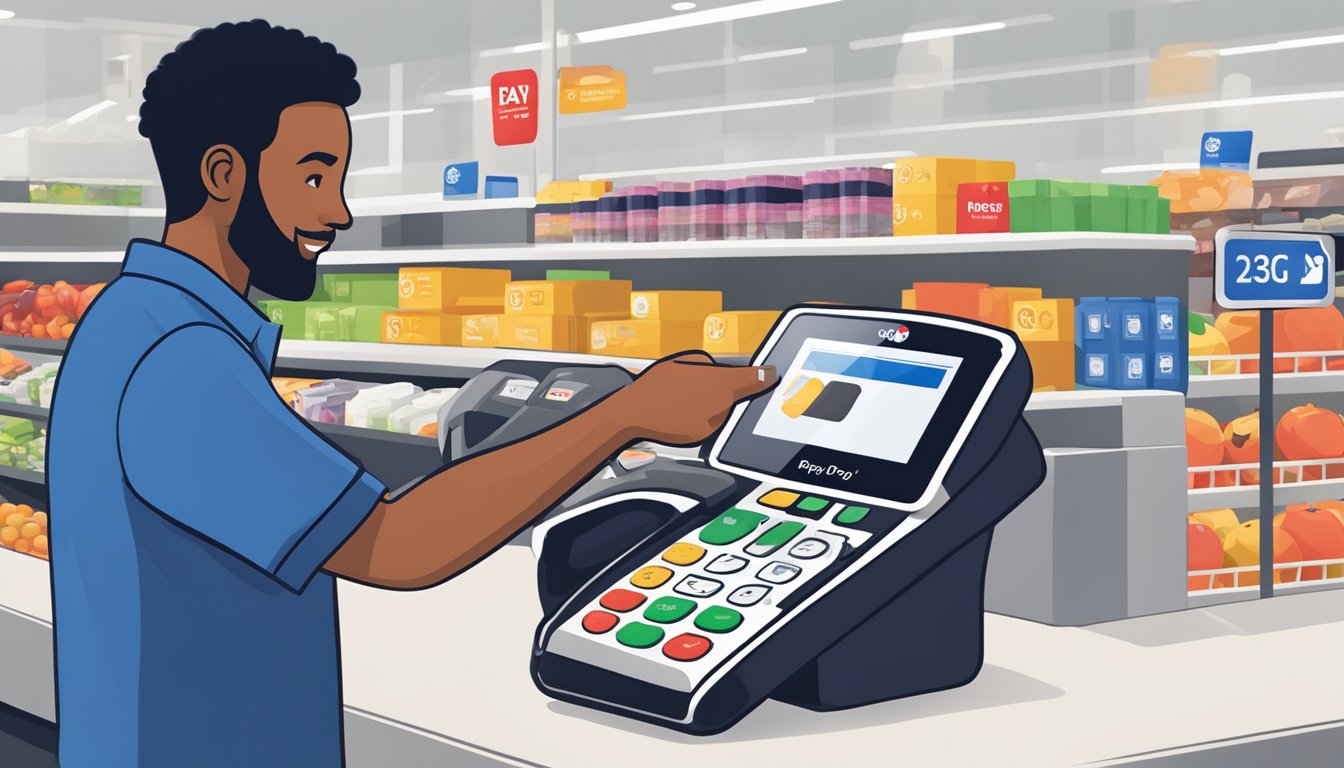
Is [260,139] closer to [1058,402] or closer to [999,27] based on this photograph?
[1058,402]

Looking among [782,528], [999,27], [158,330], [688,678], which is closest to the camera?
[158,330]

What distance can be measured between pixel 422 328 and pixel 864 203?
125cm

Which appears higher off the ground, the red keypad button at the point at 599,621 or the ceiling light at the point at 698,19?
the ceiling light at the point at 698,19

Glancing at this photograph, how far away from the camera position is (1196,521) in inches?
135

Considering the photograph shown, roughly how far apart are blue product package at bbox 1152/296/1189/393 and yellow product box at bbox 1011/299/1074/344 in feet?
0.88

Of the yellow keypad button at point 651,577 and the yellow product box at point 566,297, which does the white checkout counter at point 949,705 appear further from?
the yellow product box at point 566,297

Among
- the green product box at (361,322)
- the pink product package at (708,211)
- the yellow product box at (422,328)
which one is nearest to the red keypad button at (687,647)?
the pink product package at (708,211)

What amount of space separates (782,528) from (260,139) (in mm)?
698

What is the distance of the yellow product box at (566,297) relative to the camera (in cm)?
334

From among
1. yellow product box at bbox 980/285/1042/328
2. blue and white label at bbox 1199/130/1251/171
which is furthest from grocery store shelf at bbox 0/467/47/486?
blue and white label at bbox 1199/130/1251/171

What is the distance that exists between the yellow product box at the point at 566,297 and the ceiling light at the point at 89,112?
9.77 meters

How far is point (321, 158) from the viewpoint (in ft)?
3.78

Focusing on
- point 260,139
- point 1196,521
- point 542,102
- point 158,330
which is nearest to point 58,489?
point 158,330

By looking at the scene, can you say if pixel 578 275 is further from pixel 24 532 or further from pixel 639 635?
pixel 639 635
